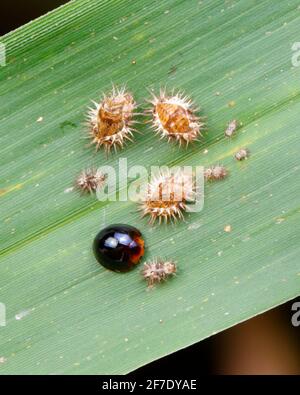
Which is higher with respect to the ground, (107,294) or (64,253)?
(64,253)

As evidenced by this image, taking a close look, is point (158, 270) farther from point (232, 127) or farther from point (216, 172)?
point (232, 127)

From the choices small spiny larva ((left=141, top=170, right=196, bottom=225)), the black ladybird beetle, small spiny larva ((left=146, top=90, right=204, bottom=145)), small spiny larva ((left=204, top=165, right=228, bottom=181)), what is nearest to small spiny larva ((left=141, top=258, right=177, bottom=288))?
the black ladybird beetle

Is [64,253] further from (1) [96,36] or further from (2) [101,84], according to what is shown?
(1) [96,36]

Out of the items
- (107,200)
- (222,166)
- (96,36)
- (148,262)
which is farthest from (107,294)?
(96,36)

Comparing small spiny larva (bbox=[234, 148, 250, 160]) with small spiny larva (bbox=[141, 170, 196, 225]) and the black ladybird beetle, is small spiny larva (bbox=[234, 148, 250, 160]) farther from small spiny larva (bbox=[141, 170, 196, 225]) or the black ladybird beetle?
the black ladybird beetle

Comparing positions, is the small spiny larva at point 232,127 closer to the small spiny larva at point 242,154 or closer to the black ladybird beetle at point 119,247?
the small spiny larva at point 242,154

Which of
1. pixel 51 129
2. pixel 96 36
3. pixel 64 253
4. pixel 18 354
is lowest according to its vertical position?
pixel 18 354
